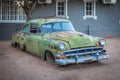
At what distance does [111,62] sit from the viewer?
1110cm

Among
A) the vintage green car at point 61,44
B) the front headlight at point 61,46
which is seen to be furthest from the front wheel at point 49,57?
the front headlight at point 61,46

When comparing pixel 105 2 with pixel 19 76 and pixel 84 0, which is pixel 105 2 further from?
pixel 19 76

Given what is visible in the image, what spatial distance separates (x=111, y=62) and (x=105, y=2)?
11.8 metres

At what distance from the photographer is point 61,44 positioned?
33.0 feet

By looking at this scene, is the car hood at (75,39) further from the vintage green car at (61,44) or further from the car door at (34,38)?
the car door at (34,38)

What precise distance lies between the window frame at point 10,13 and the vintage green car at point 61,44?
819 cm

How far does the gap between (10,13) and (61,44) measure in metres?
11.5

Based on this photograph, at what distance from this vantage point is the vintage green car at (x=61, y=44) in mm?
10016

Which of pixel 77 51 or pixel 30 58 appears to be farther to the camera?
pixel 30 58

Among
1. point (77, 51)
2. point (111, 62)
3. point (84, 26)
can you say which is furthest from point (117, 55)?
point (84, 26)

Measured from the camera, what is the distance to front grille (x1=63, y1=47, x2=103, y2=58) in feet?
32.8

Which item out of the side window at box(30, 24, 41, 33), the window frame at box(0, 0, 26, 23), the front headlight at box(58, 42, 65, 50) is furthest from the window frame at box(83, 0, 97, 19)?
the front headlight at box(58, 42, 65, 50)

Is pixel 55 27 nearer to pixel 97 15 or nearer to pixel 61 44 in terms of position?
pixel 61 44

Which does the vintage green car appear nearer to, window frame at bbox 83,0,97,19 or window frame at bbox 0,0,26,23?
window frame at bbox 0,0,26,23
